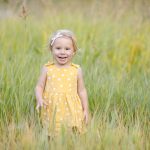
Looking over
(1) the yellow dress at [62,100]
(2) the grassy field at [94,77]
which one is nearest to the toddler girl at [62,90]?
(1) the yellow dress at [62,100]

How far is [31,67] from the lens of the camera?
15.9 ft

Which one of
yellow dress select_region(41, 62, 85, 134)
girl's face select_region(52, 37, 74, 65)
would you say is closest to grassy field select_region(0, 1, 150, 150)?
yellow dress select_region(41, 62, 85, 134)

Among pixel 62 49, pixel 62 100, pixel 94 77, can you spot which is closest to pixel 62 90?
pixel 62 100

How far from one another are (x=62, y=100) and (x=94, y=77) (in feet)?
3.23

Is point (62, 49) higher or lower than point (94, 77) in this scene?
higher

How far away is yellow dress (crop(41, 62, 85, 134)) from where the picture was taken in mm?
3686

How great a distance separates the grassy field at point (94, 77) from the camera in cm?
342

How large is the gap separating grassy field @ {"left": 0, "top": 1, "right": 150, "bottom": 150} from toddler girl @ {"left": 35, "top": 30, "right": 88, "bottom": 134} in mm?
119

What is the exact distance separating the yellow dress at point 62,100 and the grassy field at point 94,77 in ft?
0.35

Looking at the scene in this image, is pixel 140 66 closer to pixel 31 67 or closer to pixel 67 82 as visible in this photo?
pixel 31 67

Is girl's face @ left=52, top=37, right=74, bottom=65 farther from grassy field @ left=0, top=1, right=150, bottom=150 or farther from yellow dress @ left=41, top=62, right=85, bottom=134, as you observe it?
grassy field @ left=0, top=1, right=150, bottom=150

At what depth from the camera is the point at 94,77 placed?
15.4 ft

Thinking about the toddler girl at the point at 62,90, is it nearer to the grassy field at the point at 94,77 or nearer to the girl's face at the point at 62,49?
the girl's face at the point at 62,49

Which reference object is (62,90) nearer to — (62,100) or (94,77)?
(62,100)
